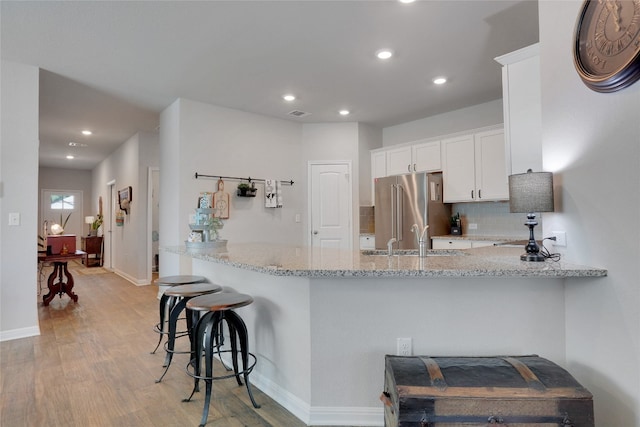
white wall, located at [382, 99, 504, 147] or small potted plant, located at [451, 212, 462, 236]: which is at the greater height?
white wall, located at [382, 99, 504, 147]

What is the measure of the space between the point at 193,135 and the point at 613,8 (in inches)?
164

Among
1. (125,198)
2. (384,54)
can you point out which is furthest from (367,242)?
(125,198)

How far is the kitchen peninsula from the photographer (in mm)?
1811

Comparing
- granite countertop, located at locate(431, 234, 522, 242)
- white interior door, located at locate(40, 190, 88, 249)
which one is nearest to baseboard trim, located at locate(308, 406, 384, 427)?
granite countertop, located at locate(431, 234, 522, 242)

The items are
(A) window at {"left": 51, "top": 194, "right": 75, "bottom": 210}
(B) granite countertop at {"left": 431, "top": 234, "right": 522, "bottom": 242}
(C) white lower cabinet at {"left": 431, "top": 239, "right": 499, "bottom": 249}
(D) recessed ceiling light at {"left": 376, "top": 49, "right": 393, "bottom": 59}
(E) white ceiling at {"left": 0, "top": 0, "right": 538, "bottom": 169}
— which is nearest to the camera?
(E) white ceiling at {"left": 0, "top": 0, "right": 538, "bottom": 169}

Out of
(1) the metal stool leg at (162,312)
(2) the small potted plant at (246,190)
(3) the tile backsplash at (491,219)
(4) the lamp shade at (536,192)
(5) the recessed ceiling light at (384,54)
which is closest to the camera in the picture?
(4) the lamp shade at (536,192)

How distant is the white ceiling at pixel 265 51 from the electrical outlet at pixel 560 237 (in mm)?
1725

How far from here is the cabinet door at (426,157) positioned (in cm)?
475

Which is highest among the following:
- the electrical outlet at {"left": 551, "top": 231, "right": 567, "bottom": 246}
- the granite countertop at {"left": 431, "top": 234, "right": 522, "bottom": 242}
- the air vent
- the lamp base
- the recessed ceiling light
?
the air vent

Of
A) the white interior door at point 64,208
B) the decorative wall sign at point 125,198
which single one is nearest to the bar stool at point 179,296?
the decorative wall sign at point 125,198

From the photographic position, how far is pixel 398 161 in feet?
17.0

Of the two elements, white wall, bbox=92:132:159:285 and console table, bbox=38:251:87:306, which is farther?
white wall, bbox=92:132:159:285

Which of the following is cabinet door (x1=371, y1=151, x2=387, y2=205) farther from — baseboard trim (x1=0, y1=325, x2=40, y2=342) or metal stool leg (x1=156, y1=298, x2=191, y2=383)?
baseboard trim (x1=0, y1=325, x2=40, y2=342)

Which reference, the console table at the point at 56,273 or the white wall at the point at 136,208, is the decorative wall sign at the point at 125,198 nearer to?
the white wall at the point at 136,208
